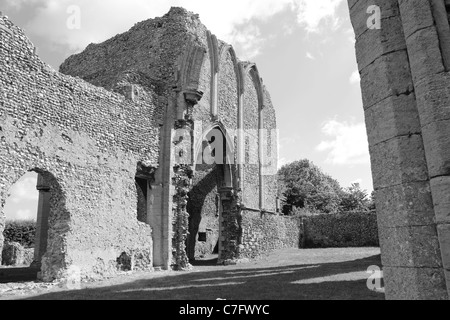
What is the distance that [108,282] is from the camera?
9930 millimetres

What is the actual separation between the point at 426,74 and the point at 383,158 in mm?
958

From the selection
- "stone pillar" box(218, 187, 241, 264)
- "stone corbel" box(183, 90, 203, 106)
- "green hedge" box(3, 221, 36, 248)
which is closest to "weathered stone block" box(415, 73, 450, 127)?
"stone corbel" box(183, 90, 203, 106)

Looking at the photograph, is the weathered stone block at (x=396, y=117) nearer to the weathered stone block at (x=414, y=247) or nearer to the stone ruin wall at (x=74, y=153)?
the weathered stone block at (x=414, y=247)

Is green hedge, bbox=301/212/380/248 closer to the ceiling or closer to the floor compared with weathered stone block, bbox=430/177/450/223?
closer to the ceiling

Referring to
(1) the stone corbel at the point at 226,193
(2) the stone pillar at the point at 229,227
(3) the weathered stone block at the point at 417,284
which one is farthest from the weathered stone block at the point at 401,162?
(1) the stone corbel at the point at 226,193

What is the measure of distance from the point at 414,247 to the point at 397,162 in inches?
34.0

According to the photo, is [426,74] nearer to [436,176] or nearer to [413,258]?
[436,176]

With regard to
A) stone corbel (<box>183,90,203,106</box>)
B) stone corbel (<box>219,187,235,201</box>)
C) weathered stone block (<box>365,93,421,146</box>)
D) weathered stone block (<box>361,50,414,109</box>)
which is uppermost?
stone corbel (<box>183,90,203,106</box>)

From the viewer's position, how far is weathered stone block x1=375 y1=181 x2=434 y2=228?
3877 mm

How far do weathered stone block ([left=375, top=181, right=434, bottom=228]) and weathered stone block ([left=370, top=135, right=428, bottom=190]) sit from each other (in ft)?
0.23

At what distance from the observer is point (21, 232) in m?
26.5

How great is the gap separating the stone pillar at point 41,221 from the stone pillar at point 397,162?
14040mm

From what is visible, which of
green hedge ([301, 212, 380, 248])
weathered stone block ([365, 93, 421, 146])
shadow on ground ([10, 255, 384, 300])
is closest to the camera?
weathered stone block ([365, 93, 421, 146])

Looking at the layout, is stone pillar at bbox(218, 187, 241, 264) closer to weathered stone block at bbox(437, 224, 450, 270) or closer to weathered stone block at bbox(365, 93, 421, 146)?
weathered stone block at bbox(365, 93, 421, 146)
